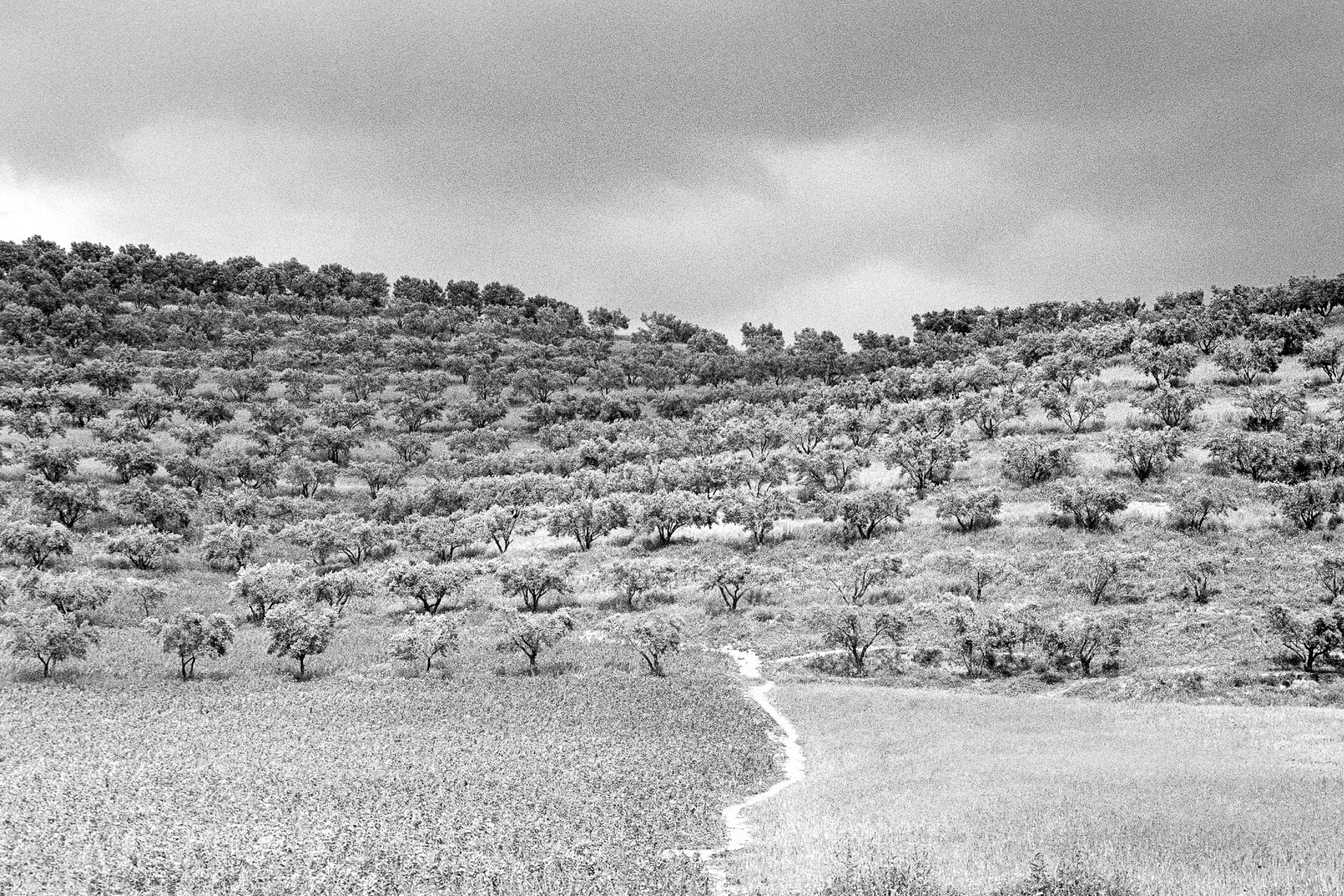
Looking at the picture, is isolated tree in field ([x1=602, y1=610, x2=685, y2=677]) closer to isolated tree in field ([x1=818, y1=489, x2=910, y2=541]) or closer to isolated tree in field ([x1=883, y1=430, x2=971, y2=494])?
isolated tree in field ([x1=818, y1=489, x2=910, y2=541])

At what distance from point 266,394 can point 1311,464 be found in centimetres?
17481

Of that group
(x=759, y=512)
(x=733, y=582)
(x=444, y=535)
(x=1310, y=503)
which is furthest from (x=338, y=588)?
(x=1310, y=503)

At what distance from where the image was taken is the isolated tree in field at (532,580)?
305ft

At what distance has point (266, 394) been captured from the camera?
191 meters

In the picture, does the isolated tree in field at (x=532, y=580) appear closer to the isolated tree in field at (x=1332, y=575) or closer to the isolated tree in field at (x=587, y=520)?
the isolated tree in field at (x=587, y=520)

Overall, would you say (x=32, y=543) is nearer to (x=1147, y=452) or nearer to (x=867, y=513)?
(x=867, y=513)

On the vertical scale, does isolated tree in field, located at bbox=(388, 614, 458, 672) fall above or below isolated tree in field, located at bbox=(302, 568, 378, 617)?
below

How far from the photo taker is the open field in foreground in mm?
20375

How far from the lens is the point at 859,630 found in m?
72.2

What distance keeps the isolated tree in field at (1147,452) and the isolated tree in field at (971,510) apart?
1806cm

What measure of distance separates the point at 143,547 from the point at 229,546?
9.42m

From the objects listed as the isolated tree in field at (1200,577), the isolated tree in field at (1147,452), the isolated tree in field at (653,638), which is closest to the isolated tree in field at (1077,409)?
the isolated tree in field at (1147,452)

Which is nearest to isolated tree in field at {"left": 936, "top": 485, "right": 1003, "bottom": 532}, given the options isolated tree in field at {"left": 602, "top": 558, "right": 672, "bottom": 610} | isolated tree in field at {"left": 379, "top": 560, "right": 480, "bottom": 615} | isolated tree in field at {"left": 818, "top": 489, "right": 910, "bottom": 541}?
isolated tree in field at {"left": 818, "top": 489, "right": 910, "bottom": 541}

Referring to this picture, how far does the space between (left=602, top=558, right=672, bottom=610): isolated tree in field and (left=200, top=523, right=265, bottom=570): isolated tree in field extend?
46161 mm
